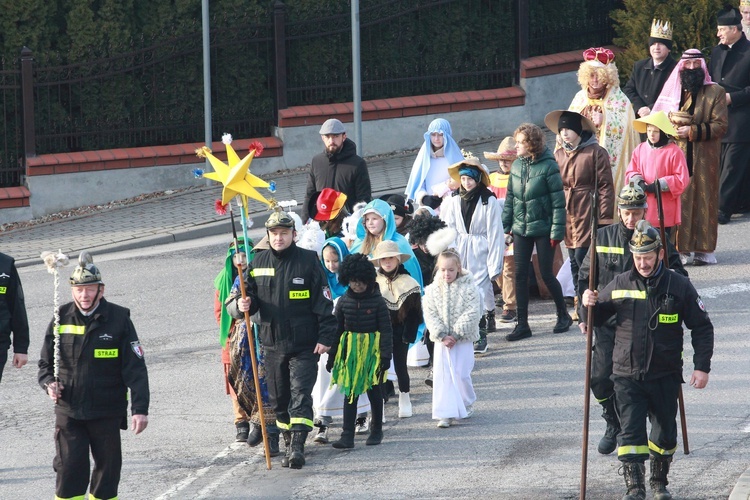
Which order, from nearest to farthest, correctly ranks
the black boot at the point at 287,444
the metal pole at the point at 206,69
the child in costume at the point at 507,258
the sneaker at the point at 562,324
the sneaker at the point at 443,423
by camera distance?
the black boot at the point at 287,444 < the sneaker at the point at 443,423 < the sneaker at the point at 562,324 < the child in costume at the point at 507,258 < the metal pole at the point at 206,69

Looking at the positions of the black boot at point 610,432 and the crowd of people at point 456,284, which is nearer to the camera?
the crowd of people at point 456,284

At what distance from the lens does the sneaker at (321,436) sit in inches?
428

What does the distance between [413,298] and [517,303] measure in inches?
81.4

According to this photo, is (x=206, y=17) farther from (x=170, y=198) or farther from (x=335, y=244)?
(x=335, y=244)

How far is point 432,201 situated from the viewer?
46.5ft

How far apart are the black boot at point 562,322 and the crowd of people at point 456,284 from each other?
0.08ft

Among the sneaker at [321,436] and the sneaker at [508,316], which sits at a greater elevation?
the sneaker at [508,316]

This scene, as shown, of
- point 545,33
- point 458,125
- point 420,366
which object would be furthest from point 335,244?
point 545,33

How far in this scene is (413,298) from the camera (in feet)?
37.3

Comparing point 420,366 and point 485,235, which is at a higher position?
point 485,235

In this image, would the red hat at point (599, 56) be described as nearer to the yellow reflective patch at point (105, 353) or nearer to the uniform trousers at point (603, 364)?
the uniform trousers at point (603, 364)

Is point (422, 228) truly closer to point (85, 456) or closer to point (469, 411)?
point (469, 411)

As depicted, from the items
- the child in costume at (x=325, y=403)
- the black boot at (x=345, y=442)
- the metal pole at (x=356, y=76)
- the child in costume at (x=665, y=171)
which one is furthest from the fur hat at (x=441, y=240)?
the metal pole at (x=356, y=76)

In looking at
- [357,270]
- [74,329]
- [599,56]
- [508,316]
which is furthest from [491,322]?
[74,329]
